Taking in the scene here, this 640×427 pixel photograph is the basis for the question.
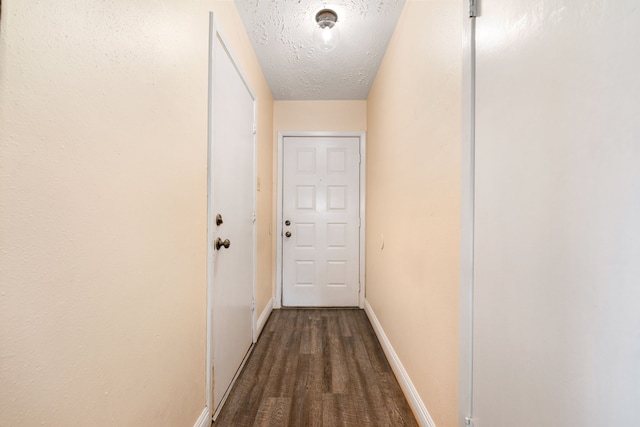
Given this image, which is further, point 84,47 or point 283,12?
point 283,12

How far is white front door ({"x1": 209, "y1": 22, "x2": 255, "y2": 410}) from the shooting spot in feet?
4.48

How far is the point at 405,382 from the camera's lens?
1.52 m

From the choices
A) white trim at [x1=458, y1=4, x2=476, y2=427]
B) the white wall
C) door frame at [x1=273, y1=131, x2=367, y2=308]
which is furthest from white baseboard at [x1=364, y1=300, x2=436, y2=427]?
door frame at [x1=273, y1=131, x2=367, y2=308]

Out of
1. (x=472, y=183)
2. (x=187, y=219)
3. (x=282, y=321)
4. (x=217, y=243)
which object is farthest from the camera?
(x=282, y=321)

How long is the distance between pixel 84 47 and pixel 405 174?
1487mm

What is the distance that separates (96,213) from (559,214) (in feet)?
3.64

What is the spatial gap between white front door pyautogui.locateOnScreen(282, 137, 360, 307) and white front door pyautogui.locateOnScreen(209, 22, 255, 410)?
93 cm

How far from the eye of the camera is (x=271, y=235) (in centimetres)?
289

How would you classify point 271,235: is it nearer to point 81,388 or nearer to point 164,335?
point 164,335

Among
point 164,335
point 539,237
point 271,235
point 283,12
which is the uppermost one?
point 283,12

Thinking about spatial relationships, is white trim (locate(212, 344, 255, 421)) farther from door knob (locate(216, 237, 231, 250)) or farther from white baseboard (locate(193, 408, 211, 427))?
door knob (locate(216, 237, 231, 250))

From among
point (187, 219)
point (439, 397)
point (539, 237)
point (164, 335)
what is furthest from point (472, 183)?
point (164, 335)

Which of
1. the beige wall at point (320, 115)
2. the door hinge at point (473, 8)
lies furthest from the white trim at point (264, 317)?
the door hinge at point (473, 8)

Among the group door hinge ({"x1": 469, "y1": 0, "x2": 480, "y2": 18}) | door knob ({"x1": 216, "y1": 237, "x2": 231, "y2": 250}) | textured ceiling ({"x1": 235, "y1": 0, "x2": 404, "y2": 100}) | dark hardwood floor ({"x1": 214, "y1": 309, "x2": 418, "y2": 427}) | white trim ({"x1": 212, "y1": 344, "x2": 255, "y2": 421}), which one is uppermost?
textured ceiling ({"x1": 235, "y1": 0, "x2": 404, "y2": 100})
